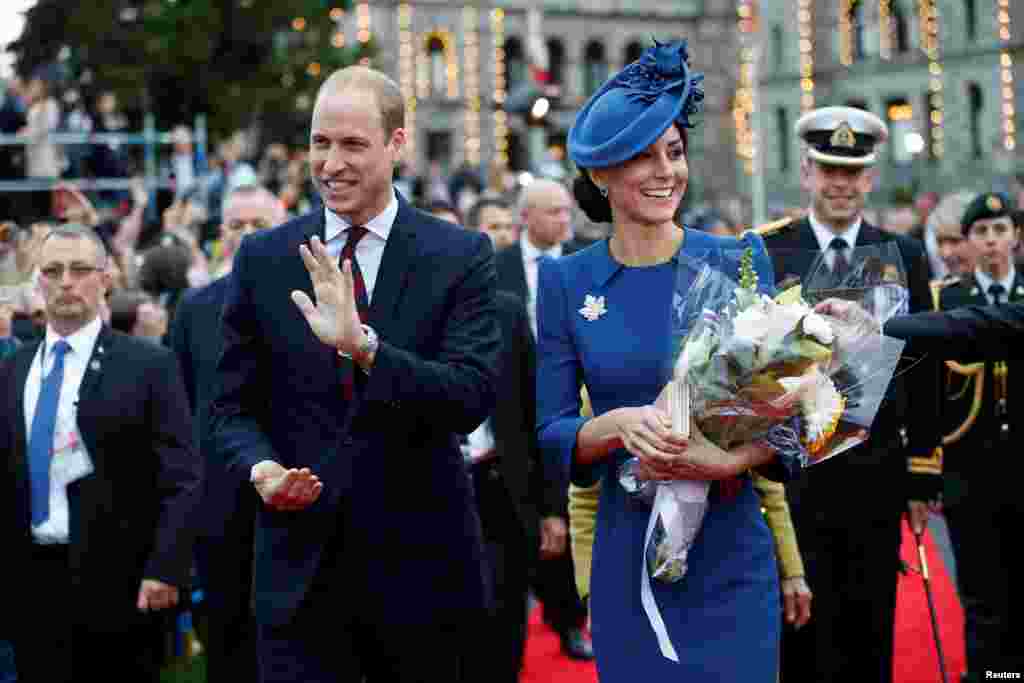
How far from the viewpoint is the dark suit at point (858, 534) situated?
21.6 ft

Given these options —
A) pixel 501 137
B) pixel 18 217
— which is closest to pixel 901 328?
pixel 18 217

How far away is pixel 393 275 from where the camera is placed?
177 inches

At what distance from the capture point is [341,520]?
4.44 m

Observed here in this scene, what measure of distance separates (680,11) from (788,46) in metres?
5.35

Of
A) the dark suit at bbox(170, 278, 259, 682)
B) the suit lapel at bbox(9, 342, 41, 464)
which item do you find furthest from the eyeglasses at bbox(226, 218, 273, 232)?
the suit lapel at bbox(9, 342, 41, 464)

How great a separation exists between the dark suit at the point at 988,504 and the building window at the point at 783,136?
50687mm

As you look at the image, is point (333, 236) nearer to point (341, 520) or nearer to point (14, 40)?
point (341, 520)

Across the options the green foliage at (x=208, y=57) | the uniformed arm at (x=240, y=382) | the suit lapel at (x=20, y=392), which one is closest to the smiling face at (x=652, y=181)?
the uniformed arm at (x=240, y=382)

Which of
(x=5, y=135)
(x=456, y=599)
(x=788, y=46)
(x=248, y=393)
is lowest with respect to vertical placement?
(x=456, y=599)

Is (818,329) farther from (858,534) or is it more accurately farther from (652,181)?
(858,534)

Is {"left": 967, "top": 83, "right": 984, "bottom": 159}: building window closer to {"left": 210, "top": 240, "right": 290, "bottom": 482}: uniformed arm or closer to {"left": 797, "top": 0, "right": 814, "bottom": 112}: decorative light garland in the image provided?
{"left": 797, "top": 0, "right": 814, "bottom": 112}: decorative light garland

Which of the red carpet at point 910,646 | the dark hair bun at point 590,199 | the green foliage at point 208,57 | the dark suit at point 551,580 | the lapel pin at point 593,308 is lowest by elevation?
the red carpet at point 910,646

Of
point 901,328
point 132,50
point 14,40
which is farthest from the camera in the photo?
point 14,40

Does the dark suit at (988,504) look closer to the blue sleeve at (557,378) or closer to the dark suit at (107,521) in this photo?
the dark suit at (107,521)
